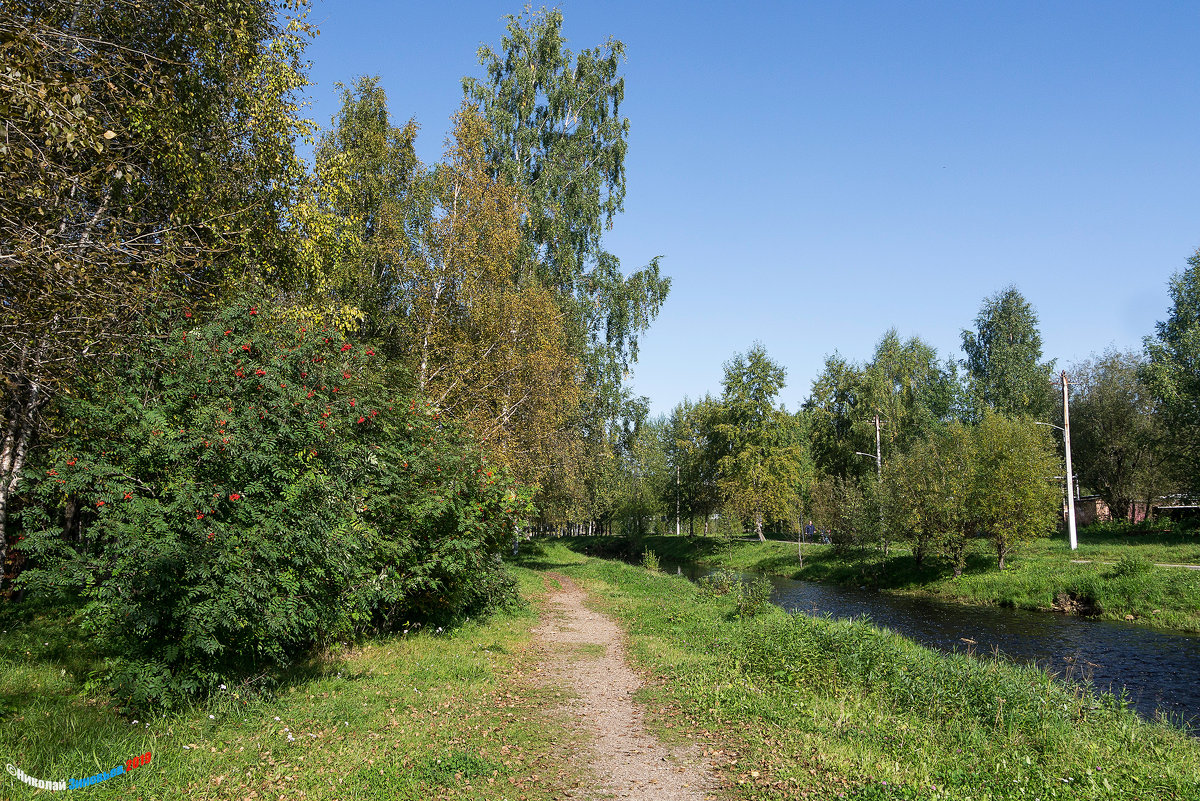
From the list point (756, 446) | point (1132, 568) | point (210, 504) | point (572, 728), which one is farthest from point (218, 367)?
point (756, 446)

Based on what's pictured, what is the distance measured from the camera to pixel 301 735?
725 centimetres

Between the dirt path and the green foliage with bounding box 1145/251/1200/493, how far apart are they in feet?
134

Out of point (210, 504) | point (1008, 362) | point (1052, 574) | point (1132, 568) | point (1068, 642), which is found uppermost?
point (1008, 362)

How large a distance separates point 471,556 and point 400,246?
11707mm

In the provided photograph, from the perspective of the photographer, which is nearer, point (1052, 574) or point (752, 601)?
point (752, 601)

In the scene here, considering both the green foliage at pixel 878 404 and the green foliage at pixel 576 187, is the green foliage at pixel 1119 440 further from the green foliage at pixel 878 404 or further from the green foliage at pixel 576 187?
the green foliage at pixel 576 187

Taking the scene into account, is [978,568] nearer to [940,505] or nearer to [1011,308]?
[940,505]

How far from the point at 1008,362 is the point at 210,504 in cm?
6173

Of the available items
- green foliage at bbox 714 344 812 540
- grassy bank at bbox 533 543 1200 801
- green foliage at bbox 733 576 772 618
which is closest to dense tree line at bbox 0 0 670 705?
grassy bank at bbox 533 543 1200 801

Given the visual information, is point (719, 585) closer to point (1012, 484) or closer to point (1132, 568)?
point (1132, 568)

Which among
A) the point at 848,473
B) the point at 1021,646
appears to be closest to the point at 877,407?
the point at 848,473

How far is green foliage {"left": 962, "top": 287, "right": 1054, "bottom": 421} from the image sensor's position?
54.7m

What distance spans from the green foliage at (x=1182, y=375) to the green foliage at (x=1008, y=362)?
10.5 m

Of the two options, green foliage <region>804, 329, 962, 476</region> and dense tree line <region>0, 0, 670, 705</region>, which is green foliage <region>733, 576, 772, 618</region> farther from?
green foliage <region>804, 329, 962, 476</region>
